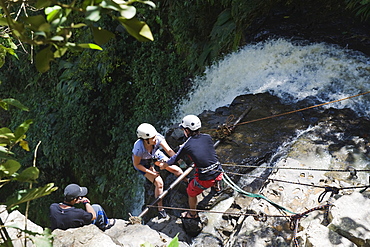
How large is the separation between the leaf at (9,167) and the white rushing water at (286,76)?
635 centimetres

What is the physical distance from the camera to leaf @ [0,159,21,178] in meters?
1.46

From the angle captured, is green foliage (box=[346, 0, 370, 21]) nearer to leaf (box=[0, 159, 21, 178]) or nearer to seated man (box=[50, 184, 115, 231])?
seated man (box=[50, 184, 115, 231])

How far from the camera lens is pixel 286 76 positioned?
26.7ft

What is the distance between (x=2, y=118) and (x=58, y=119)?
167 inches

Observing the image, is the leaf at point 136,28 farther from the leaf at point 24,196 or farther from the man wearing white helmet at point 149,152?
the man wearing white helmet at point 149,152

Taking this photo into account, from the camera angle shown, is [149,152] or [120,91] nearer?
[149,152]

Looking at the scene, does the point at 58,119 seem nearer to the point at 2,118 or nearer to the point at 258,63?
the point at 2,118

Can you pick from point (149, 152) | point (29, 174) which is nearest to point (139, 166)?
point (149, 152)

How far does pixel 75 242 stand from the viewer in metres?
3.12

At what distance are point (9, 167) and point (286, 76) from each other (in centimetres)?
740

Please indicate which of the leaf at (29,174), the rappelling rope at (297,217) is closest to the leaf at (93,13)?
the leaf at (29,174)

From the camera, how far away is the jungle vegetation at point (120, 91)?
31.6 ft

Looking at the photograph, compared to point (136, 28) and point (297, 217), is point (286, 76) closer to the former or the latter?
point (297, 217)

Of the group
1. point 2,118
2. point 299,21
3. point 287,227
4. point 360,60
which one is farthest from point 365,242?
point 2,118
